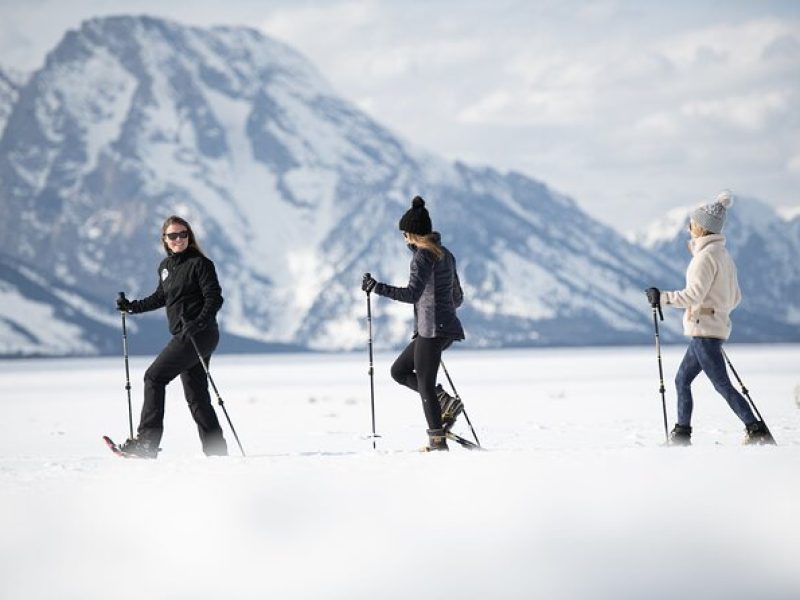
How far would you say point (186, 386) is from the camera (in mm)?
9984

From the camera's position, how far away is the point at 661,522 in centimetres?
621

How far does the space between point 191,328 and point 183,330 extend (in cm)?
7

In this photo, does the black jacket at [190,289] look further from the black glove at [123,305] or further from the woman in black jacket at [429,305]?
the woman in black jacket at [429,305]

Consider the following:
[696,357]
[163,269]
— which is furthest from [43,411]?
[696,357]

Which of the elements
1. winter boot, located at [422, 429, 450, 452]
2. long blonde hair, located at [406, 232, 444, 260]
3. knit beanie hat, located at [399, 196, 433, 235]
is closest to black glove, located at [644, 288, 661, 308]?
long blonde hair, located at [406, 232, 444, 260]

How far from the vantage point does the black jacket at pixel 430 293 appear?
9.52 metres

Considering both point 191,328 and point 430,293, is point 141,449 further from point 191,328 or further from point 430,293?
point 430,293

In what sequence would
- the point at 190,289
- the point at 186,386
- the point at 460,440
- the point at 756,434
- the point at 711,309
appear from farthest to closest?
the point at 186,386 → the point at 460,440 → the point at 190,289 → the point at 711,309 → the point at 756,434

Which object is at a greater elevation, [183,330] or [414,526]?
[183,330]

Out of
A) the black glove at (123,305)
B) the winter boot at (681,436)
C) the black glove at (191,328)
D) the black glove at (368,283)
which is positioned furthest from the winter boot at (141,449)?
the winter boot at (681,436)

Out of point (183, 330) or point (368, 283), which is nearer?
point (183, 330)

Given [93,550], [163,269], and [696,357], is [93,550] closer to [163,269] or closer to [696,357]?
[163,269]

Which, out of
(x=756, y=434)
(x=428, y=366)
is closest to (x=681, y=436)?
(x=756, y=434)

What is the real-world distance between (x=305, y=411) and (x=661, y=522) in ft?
54.7
